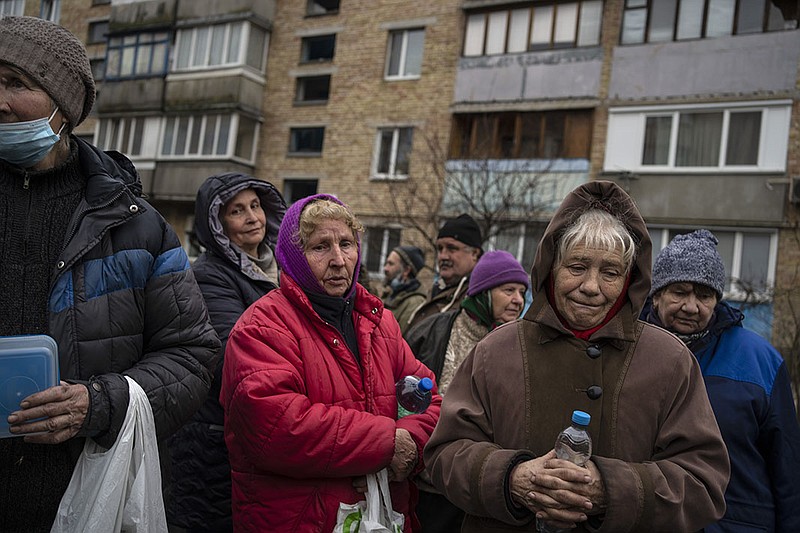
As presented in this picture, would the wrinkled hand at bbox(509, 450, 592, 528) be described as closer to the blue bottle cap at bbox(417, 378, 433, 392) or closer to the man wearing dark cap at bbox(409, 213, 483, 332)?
the blue bottle cap at bbox(417, 378, 433, 392)

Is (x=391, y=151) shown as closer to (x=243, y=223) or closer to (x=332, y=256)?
(x=243, y=223)

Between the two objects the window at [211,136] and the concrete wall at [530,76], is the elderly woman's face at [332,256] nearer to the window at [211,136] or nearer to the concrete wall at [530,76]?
the concrete wall at [530,76]

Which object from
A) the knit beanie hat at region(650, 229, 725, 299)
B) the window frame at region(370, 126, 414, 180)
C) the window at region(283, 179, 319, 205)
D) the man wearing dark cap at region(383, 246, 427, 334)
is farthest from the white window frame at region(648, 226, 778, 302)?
the knit beanie hat at region(650, 229, 725, 299)

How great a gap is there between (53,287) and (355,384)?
3.67ft

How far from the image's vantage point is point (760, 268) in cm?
1555

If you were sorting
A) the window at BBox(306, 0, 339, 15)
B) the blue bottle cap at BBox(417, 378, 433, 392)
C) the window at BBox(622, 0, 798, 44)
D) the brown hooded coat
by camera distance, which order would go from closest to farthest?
the brown hooded coat
the blue bottle cap at BBox(417, 378, 433, 392)
the window at BBox(622, 0, 798, 44)
the window at BBox(306, 0, 339, 15)

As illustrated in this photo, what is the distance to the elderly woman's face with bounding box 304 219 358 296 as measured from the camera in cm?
283

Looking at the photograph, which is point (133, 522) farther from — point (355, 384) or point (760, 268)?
point (760, 268)

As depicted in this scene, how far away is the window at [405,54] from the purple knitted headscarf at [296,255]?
1822 cm

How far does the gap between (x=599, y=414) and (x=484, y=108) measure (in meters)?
17.5

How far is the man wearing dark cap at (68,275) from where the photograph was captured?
7.14 feet

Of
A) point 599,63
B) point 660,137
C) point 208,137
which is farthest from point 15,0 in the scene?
point 660,137

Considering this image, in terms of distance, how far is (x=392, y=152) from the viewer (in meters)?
20.6

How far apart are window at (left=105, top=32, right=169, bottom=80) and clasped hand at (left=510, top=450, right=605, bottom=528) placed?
2441 cm
